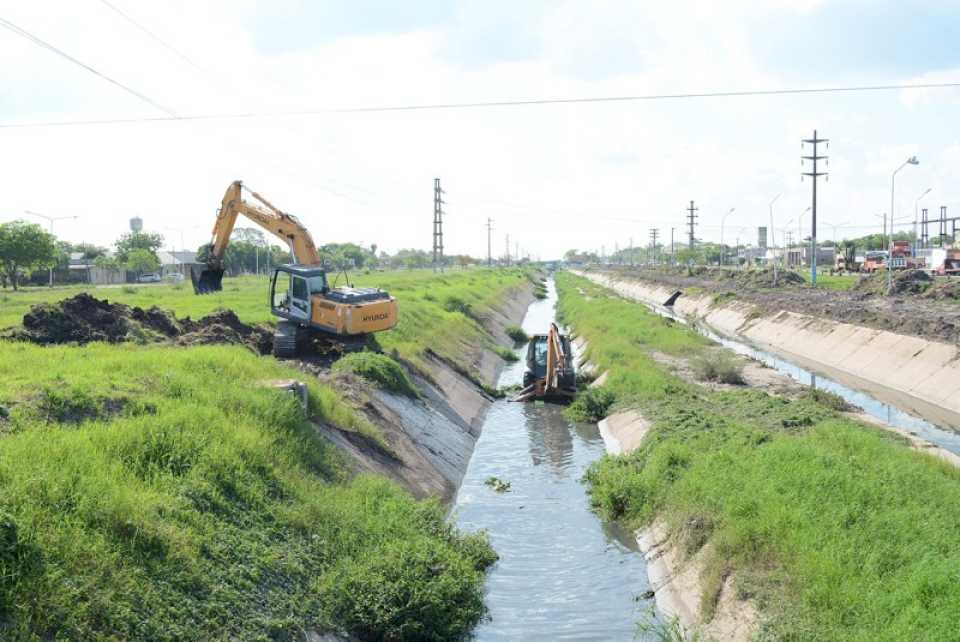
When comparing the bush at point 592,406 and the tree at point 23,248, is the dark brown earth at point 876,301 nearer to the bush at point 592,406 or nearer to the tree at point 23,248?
the bush at point 592,406

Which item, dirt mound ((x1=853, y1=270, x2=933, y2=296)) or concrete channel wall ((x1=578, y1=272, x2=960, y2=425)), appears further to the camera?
dirt mound ((x1=853, y1=270, x2=933, y2=296))

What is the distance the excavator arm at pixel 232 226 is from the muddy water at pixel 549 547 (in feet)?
28.9

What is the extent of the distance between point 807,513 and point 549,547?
17.9ft

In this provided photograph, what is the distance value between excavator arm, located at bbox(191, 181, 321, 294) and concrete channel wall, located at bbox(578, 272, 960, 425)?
21.7 meters

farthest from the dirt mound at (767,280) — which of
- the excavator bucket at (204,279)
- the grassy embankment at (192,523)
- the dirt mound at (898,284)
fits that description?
the grassy embankment at (192,523)

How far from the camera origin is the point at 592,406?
26469mm

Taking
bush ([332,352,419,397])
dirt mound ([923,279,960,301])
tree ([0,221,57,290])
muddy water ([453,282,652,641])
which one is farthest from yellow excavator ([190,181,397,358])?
tree ([0,221,57,290])

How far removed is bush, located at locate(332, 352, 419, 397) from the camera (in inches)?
886

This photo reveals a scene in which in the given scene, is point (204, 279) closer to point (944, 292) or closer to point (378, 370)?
point (378, 370)

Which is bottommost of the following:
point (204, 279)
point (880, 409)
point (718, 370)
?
point (880, 409)

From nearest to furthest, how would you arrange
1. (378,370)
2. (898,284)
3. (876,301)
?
(378,370) → (876,301) → (898,284)

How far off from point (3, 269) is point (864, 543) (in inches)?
→ 2841

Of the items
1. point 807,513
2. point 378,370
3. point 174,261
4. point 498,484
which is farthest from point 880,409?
point 174,261

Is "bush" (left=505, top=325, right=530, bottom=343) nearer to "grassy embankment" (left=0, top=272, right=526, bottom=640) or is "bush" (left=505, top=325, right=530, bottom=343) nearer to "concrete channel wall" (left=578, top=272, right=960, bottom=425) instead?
"concrete channel wall" (left=578, top=272, right=960, bottom=425)
